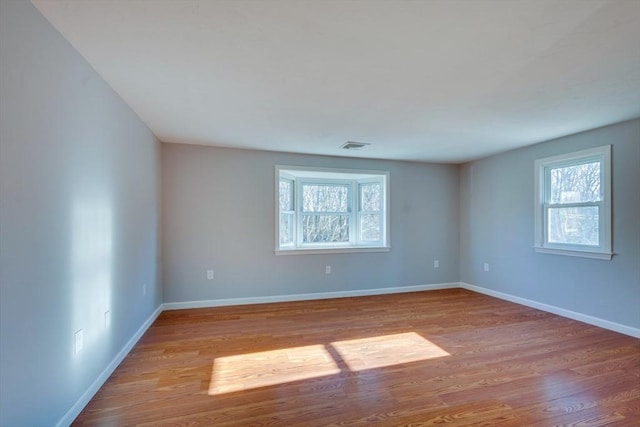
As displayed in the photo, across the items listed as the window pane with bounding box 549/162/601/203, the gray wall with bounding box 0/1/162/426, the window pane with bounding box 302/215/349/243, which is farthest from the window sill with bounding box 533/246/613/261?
the gray wall with bounding box 0/1/162/426

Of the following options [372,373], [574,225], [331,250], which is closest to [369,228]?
[331,250]

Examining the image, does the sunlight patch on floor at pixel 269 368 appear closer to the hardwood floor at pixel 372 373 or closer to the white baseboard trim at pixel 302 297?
the hardwood floor at pixel 372 373

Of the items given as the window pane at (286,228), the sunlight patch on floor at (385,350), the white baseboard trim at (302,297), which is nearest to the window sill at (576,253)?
the white baseboard trim at (302,297)

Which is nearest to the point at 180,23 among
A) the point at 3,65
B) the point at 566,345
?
the point at 3,65

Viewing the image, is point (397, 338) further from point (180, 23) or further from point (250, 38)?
point (180, 23)

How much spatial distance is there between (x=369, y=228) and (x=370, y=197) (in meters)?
0.51

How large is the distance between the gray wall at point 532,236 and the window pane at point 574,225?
7.8 inches

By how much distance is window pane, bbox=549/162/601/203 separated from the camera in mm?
3260

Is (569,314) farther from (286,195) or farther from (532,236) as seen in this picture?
(286,195)

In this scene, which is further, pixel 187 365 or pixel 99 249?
pixel 187 365

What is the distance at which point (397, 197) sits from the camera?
15.6 ft

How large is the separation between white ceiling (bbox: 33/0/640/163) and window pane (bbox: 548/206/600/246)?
0.96 metres

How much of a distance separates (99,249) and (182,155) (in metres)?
2.07

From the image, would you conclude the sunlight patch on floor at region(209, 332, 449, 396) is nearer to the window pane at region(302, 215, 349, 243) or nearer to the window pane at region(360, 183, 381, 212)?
the window pane at region(302, 215, 349, 243)
